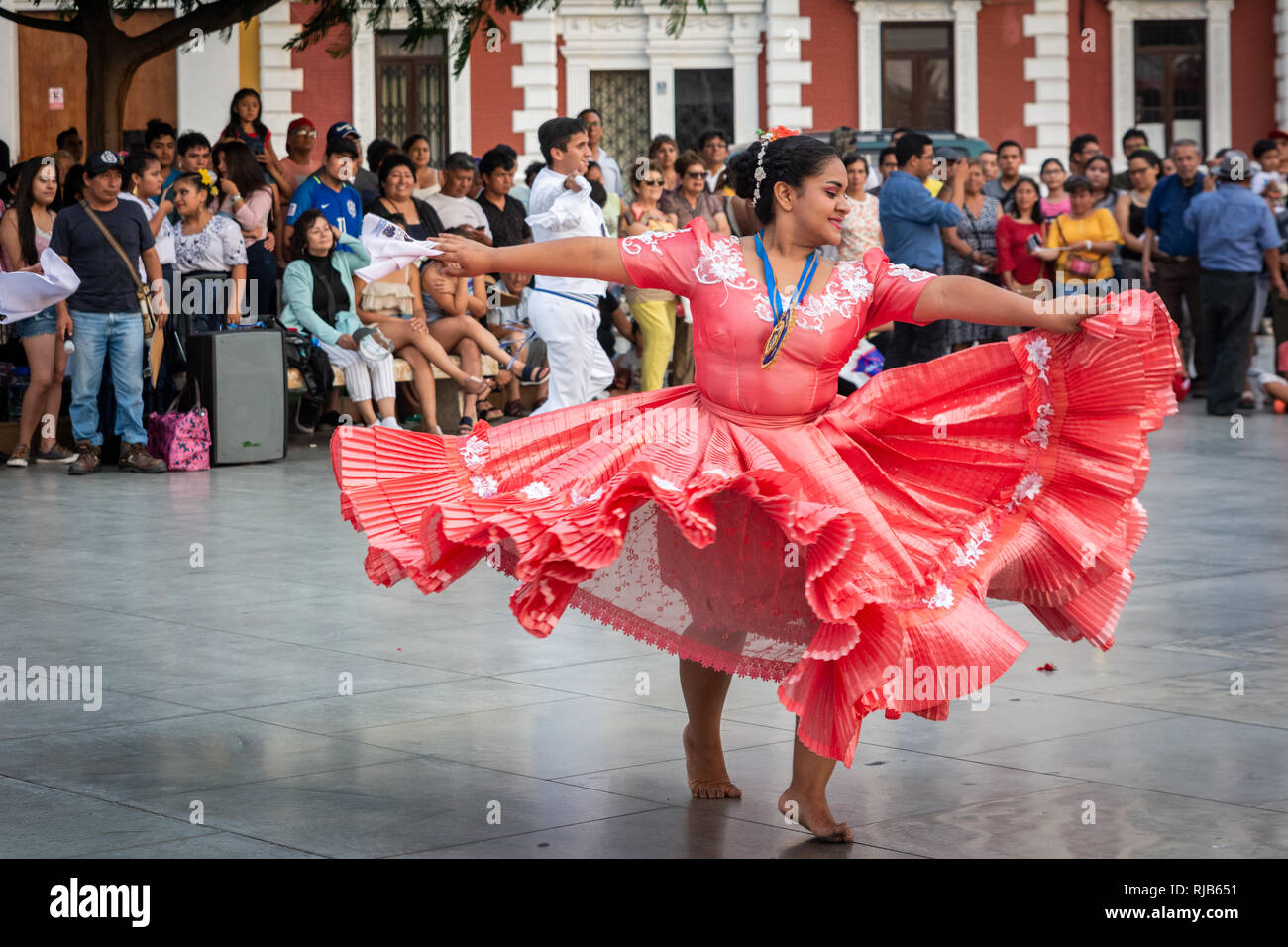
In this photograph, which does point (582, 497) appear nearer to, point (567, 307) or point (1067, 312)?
point (1067, 312)

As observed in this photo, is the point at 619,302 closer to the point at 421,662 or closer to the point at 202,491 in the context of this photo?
the point at 202,491

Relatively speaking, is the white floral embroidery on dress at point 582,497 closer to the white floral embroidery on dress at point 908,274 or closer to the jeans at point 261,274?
the white floral embroidery on dress at point 908,274

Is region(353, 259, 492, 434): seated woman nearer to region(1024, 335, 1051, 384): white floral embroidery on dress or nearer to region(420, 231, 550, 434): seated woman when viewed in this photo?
region(420, 231, 550, 434): seated woman

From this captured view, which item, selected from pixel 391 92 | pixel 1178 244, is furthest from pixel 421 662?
pixel 391 92

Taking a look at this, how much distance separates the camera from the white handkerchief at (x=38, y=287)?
439 inches

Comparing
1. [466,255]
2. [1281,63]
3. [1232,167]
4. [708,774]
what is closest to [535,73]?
[1281,63]

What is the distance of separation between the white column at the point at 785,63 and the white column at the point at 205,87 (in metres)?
7.31

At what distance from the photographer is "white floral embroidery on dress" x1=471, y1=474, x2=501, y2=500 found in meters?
4.82

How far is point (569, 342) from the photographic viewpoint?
36.3 feet

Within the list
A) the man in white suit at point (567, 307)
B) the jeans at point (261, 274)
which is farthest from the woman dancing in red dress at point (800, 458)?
the jeans at point (261, 274)

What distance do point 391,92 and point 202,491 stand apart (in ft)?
58.6

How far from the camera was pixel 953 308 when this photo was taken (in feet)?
16.0

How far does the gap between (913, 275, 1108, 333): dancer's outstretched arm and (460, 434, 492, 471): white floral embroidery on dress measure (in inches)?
45.4

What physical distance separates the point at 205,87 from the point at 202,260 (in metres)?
14.4
